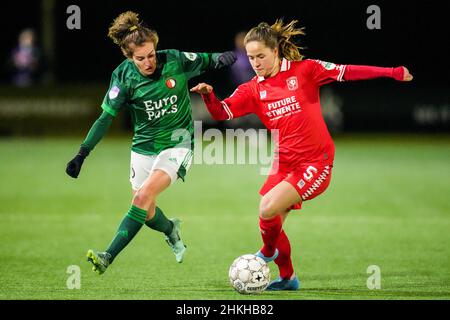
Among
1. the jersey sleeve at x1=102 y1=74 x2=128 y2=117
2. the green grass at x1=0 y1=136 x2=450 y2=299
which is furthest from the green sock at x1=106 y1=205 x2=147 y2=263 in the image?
the jersey sleeve at x1=102 y1=74 x2=128 y2=117

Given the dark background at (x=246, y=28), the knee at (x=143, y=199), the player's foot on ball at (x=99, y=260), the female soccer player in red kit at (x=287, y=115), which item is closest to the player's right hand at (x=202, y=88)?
the female soccer player in red kit at (x=287, y=115)

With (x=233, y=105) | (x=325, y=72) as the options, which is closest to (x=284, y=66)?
(x=325, y=72)

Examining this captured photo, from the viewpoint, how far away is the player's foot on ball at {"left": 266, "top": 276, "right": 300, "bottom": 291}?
650cm

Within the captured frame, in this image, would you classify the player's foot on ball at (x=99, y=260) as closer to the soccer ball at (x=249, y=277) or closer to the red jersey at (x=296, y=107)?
the soccer ball at (x=249, y=277)

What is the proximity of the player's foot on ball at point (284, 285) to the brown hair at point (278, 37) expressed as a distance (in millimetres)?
1693

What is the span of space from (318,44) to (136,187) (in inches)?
555

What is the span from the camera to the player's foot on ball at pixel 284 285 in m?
6.50

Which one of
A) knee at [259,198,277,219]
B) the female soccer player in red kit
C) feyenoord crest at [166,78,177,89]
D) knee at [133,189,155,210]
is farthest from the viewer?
feyenoord crest at [166,78,177,89]

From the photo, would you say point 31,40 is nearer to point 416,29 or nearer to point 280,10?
point 280,10

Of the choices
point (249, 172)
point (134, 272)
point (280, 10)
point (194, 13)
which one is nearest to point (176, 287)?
point (134, 272)

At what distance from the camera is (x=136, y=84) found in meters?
6.84

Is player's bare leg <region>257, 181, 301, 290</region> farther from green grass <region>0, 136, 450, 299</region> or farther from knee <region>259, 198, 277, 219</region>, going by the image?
green grass <region>0, 136, 450, 299</region>

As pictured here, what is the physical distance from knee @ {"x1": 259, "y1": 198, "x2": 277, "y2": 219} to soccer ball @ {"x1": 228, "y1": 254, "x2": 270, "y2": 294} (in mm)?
345

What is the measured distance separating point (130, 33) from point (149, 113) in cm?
66
